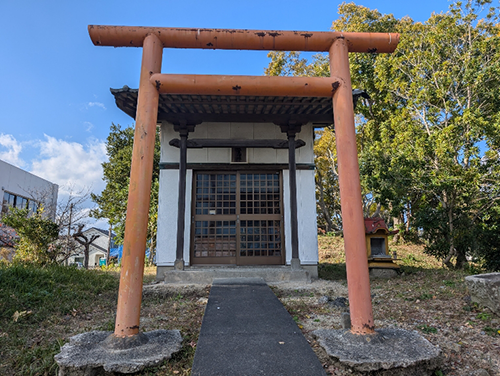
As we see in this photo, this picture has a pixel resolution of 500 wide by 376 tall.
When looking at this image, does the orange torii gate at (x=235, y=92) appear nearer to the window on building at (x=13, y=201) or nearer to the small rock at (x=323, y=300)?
the small rock at (x=323, y=300)

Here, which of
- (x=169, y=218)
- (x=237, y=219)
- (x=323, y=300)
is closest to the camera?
(x=323, y=300)

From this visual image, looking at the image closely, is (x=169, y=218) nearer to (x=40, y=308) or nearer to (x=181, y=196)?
(x=181, y=196)

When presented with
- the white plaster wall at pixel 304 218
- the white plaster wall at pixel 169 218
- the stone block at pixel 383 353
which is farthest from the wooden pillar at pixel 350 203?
the white plaster wall at pixel 169 218

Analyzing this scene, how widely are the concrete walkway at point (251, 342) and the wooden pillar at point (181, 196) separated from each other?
8.09 feet

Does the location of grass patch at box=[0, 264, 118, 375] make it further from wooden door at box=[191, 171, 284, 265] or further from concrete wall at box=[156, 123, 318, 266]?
wooden door at box=[191, 171, 284, 265]

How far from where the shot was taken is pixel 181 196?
7.19 m

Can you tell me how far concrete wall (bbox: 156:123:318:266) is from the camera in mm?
7430

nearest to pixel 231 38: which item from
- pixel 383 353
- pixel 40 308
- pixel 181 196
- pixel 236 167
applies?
pixel 383 353

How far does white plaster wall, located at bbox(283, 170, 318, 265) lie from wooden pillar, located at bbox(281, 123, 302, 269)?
0.89 feet

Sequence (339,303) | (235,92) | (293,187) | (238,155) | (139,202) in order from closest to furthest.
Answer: (139,202)
(235,92)
(339,303)
(293,187)
(238,155)

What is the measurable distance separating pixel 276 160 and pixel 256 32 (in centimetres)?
435

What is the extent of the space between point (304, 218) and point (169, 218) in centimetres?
317

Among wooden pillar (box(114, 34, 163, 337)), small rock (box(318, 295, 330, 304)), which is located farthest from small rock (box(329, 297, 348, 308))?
wooden pillar (box(114, 34, 163, 337))

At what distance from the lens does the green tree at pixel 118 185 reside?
1366 centimetres
